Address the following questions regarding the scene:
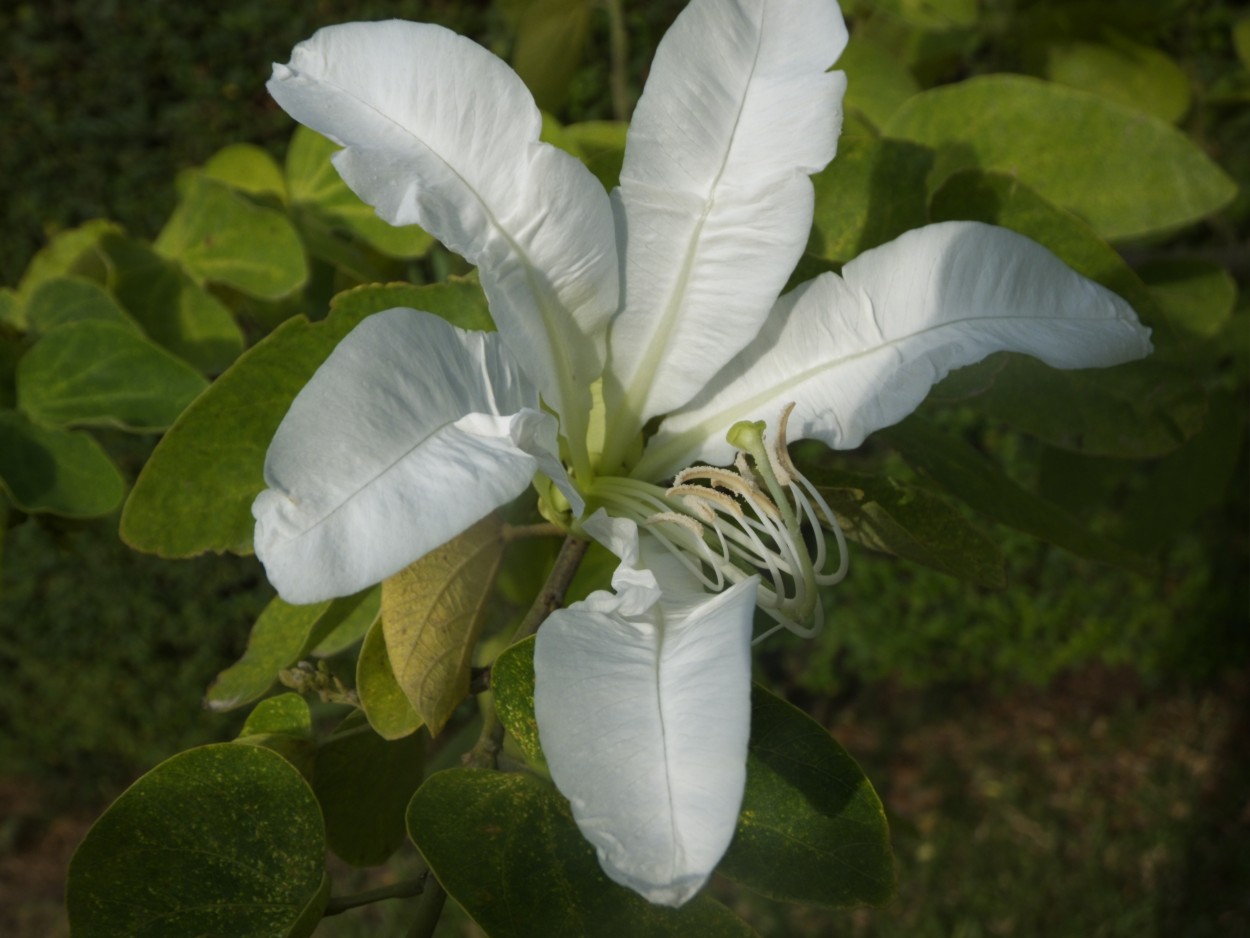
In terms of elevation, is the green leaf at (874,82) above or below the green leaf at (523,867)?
above

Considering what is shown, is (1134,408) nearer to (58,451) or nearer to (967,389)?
(967,389)

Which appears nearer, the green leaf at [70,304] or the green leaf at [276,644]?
the green leaf at [276,644]

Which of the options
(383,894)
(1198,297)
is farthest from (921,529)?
(1198,297)

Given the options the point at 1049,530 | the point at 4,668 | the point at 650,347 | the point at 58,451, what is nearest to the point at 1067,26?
the point at 1049,530

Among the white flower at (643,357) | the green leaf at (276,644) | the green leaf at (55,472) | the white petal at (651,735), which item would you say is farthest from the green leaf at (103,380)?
the white petal at (651,735)

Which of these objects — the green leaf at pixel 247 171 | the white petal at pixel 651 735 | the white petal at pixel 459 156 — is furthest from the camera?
the green leaf at pixel 247 171

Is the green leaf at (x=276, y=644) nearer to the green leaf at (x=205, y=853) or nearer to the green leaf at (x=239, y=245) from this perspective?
the green leaf at (x=205, y=853)

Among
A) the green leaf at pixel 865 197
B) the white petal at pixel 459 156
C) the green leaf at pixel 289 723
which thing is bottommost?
the green leaf at pixel 289 723
